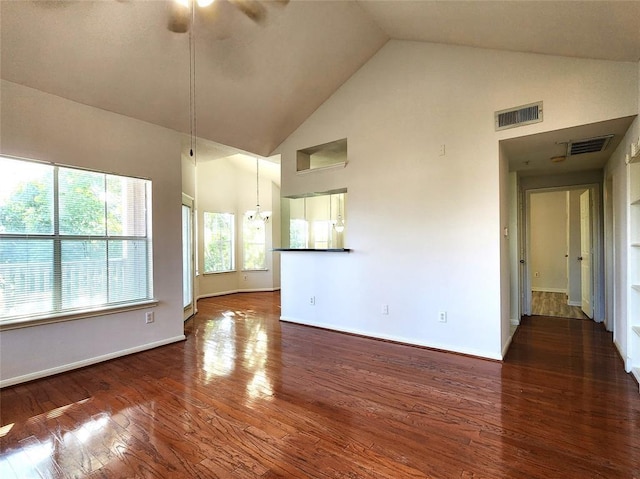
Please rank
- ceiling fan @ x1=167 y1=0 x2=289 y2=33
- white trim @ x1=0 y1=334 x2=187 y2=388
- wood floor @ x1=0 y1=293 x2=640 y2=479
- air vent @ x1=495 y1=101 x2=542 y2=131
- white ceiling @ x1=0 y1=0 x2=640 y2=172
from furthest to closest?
air vent @ x1=495 y1=101 x2=542 y2=131 → white trim @ x1=0 y1=334 x2=187 y2=388 → ceiling fan @ x1=167 y1=0 x2=289 y2=33 → white ceiling @ x1=0 y1=0 x2=640 y2=172 → wood floor @ x1=0 y1=293 x2=640 y2=479

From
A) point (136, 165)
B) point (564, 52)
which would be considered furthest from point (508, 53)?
point (136, 165)

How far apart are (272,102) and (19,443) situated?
13.5ft

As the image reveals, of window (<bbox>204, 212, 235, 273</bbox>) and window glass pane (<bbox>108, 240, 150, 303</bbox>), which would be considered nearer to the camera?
window glass pane (<bbox>108, 240, 150, 303</bbox>)

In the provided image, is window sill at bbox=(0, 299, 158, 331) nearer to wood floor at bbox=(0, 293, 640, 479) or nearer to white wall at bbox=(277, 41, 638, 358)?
wood floor at bbox=(0, 293, 640, 479)

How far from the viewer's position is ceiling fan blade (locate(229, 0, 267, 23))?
292 centimetres

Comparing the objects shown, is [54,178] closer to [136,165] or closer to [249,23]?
[136,165]

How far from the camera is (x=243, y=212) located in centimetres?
823

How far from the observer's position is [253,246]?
27.6 feet

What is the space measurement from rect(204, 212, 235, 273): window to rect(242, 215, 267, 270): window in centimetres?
34

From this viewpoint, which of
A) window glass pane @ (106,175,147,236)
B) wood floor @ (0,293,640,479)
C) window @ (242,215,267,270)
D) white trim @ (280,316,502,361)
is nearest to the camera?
wood floor @ (0,293,640,479)

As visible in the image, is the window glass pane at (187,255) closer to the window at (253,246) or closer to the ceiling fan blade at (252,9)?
the window at (253,246)

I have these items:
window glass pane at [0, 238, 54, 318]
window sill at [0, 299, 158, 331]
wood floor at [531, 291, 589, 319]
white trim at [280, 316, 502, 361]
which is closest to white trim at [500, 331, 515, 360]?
white trim at [280, 316, 502, 361]

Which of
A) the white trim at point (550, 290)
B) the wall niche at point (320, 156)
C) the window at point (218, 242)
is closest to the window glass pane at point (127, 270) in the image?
the wall niche at point (320, 156)

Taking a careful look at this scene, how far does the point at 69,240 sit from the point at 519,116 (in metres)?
4.74
